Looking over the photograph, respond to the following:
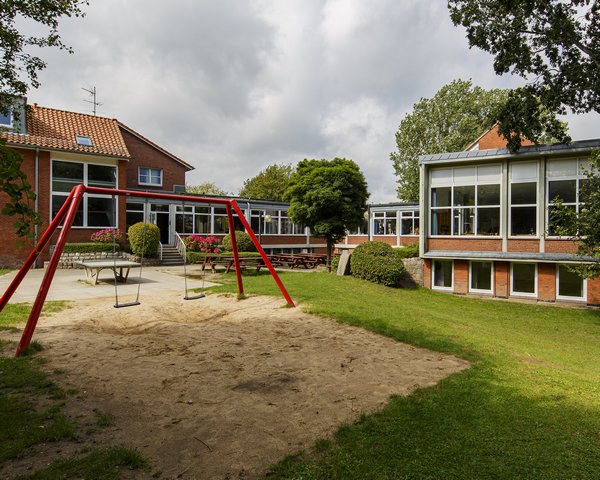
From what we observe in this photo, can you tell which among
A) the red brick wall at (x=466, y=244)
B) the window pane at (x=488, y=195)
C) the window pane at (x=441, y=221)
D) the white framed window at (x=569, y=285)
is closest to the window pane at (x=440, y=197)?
the window pane at (x=441, y=221)

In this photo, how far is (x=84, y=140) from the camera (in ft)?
83.7

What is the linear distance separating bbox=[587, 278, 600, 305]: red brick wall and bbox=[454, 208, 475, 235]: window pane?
511 centimetres

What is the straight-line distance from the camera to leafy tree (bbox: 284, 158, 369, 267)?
2066cm

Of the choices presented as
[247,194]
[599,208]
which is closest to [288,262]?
[599,208]

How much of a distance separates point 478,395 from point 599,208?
11.7 meters

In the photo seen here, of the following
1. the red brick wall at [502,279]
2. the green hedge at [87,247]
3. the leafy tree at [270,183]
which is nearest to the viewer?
the red brick wall at [502,279]

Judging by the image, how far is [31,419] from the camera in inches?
168

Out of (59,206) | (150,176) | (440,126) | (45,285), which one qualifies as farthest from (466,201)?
(440,126)

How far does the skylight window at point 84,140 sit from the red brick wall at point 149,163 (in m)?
5.46

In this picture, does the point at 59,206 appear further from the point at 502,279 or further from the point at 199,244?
the point at 502,279

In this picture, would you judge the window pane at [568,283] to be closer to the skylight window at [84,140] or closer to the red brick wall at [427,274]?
the red brick wall at [427,274]

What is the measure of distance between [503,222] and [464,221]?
1.71 m

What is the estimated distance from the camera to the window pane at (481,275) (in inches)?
742

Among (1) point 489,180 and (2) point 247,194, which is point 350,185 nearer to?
(1) point 489,180
